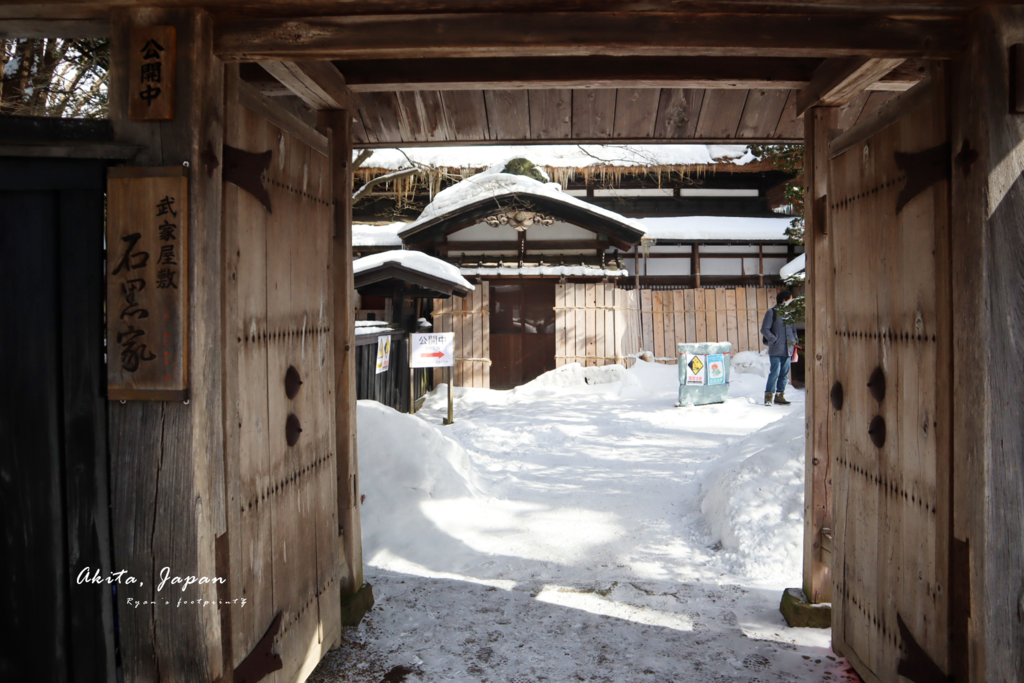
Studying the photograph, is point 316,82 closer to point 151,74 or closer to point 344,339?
point 151,74

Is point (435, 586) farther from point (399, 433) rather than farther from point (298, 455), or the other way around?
point (399, 433)

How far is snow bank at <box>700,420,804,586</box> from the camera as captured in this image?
154 inches

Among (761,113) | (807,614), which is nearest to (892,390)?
(807,614)

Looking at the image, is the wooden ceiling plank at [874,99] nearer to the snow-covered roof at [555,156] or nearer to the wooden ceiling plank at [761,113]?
the wooden ceiling plank at [761,113]

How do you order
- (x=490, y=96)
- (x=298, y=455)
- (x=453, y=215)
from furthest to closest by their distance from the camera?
(x=453, y=215)
(x=490, y=96)
(x=298, y=455)

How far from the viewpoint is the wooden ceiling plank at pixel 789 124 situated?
11.8ft

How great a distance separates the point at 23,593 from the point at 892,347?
3327mm

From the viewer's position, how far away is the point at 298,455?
8.79 feet

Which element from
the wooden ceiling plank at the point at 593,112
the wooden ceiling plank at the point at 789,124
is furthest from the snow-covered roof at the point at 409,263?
the wooden ceiling plank at the point at 789,124

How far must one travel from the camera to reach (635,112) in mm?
3645

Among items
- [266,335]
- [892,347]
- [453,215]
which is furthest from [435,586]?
[453,215]

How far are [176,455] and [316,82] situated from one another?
6.15 ft

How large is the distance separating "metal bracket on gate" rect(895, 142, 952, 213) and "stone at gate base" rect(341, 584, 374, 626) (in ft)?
10.6

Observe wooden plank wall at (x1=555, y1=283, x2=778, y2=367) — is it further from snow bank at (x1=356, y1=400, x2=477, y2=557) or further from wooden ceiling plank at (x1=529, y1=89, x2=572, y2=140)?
wooden ceiling plank at (x1=529, y1=89, x2=572, y2=140)
